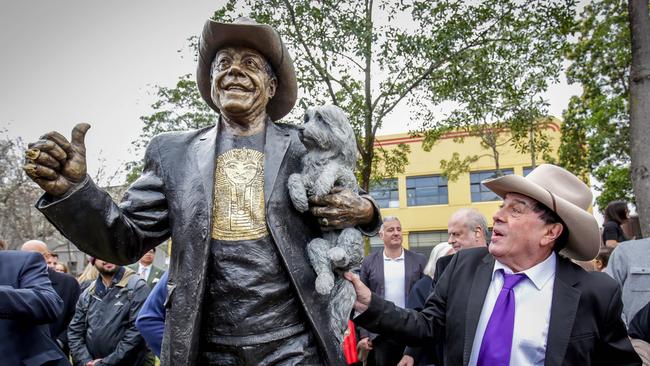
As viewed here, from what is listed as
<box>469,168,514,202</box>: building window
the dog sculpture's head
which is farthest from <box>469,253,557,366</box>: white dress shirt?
<box>469,168,514,202</box>: building window

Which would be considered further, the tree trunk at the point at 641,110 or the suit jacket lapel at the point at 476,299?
the tree trunk at the point at 641,110

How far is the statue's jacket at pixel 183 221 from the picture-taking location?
2.03m

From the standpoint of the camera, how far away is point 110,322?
4918mm

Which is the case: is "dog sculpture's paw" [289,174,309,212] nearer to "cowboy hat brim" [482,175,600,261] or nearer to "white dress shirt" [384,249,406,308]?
"cowboy hat brim" [482,175,600,261]

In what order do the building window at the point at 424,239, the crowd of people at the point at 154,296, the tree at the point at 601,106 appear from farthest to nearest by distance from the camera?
the building window at the point at 424,239
the tree at the point at 601,106
the crowd of people at the point at 154,296

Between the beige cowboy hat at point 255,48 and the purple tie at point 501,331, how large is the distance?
1.50m

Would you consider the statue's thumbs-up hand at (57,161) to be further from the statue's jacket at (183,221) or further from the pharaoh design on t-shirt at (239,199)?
the pharaoh design on t-shirt at (239,199)

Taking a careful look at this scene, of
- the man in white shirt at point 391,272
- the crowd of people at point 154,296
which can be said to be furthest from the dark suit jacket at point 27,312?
the man in white shirt at point 391,272

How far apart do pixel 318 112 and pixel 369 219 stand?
1.63 feet

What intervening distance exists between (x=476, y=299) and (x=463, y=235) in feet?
7.77

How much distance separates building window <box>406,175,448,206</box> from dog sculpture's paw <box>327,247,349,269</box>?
3091 centimetres

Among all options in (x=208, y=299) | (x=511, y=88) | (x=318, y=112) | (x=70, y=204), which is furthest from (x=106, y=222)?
(x=511, y=88)

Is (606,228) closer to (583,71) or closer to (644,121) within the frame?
(644,121)

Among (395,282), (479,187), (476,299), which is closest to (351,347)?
(395,282)
